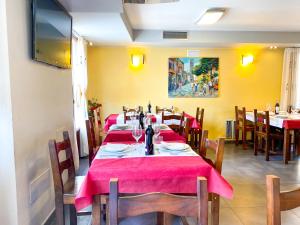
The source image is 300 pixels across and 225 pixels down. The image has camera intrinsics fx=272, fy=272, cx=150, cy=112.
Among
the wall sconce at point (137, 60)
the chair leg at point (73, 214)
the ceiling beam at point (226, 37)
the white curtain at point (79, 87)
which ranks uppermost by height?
the ceiling beam at point (226, 37)

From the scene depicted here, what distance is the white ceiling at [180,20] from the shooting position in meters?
3.45

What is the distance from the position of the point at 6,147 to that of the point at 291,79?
6.31 m

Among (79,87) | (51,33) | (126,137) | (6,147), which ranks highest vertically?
(51,33)

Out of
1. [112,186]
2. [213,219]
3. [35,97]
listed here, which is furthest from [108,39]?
[112,186]

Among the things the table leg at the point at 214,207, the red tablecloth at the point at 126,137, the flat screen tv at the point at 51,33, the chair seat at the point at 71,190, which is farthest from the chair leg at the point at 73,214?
the flat screen tv at the point at 51,33

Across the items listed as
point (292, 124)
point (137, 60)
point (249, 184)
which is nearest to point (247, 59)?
point (292, 124)

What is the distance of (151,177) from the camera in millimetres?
1862

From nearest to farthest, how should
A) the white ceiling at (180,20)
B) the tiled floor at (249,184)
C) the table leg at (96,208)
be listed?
the table leg at (96,208) → the tiled floor at (249,184) → the white ceiling at (180,20)

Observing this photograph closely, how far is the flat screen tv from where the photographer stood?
226 cm

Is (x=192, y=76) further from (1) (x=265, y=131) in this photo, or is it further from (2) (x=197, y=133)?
(1) (x=265, y=131)

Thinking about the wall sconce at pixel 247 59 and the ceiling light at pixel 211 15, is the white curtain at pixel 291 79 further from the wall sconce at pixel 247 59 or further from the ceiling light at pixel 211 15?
the ceiling light at pixel 211 15

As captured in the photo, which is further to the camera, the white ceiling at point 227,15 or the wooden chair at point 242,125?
the wooden chair at point 242,125

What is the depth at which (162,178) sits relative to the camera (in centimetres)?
187

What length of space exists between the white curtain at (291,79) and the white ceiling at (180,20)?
0.76 m
